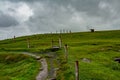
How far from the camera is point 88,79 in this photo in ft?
193

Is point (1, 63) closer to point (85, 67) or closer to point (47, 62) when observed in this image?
point (47, 62)

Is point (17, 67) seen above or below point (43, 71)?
below

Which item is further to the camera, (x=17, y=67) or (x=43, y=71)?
(x=17, y=67)

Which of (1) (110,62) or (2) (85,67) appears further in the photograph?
(1) (110,62)

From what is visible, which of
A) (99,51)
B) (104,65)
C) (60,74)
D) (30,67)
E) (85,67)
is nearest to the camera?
(60,74)

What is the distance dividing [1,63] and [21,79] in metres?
33.3

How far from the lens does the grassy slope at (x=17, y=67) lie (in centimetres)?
7300

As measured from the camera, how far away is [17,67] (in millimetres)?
87500

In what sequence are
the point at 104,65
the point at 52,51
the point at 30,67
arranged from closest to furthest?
the point at 104,65 < the point at 30,67 < the point at 52,51

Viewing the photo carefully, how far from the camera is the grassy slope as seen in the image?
73000 millimetres

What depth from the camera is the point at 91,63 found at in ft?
244

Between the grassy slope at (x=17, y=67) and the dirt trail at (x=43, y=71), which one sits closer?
the dirt trail at (x=43, y=71)

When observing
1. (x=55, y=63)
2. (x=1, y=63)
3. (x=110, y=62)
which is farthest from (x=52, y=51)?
(x=110, y=62)

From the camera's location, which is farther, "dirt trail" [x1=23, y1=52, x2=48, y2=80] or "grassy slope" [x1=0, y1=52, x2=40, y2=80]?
"grassy slope" [x1=0, y1=52, x2=40, y2=80]
